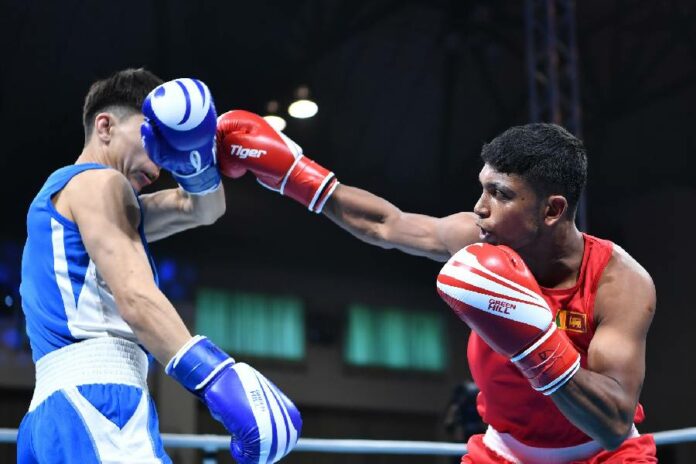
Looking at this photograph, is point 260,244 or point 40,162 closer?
point 40,162

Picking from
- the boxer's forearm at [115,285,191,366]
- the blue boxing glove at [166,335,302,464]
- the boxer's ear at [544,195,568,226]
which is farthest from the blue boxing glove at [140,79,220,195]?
the boxer's ear at [544,195,568,226]

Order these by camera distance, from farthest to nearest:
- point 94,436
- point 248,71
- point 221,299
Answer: point 221,299 < point 248,71 < point 94,436

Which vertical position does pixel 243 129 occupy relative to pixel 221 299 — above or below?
above

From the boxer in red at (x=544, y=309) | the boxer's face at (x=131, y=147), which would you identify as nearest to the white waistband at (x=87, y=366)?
the boxer's face at (x=131, y=147)

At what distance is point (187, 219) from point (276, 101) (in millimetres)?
6344

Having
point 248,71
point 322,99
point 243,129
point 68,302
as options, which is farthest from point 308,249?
point 68,302

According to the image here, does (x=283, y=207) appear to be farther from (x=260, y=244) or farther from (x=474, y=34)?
(x=474, y=34)

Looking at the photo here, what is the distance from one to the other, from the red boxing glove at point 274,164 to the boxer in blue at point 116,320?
0.31 m

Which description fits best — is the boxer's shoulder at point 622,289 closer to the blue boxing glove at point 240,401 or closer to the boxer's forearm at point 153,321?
the blue boxing glove at point 240,401

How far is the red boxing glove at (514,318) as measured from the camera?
1.83 meters

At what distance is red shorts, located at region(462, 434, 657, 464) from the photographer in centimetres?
212

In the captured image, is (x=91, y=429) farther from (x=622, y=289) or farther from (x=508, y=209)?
(x=622, y=289)

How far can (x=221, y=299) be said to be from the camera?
10.1 meters

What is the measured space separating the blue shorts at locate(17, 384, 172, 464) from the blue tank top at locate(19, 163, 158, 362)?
0.13m
